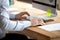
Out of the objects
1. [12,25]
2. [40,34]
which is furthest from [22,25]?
[40,34]

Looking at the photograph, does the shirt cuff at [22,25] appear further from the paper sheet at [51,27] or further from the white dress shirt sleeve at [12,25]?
the paper sheet at [51,27]

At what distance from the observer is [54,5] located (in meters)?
2.28

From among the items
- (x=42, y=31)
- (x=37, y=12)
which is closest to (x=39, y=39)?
(x=42, y=31)

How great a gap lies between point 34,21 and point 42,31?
0.19 meters

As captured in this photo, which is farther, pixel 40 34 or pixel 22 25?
pixel 22 25

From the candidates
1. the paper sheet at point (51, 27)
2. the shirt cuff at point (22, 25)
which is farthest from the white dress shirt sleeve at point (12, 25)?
the paper sheet at point (51, 27)

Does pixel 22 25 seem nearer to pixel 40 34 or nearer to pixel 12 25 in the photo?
pixel 12 25

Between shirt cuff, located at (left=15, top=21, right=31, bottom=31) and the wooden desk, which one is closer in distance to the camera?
the wooden desk

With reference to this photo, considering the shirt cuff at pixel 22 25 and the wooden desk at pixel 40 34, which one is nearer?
the wooden desk at pixel 40 34

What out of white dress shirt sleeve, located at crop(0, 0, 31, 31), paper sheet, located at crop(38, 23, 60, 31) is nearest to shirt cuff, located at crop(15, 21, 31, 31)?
white dress shirt sleeve, located at crop(0, 0, 31, 31)

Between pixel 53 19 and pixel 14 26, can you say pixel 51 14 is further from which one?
pixel 14 26

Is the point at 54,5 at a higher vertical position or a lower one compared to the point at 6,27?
higher

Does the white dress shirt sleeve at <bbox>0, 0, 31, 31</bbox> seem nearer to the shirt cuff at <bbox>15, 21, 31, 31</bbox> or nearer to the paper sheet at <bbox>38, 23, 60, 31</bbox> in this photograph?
the shirt cuff at <bbox>15, 21, 31, 31</bbox>

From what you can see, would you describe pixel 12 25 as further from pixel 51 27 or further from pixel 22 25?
pixel 51 27
